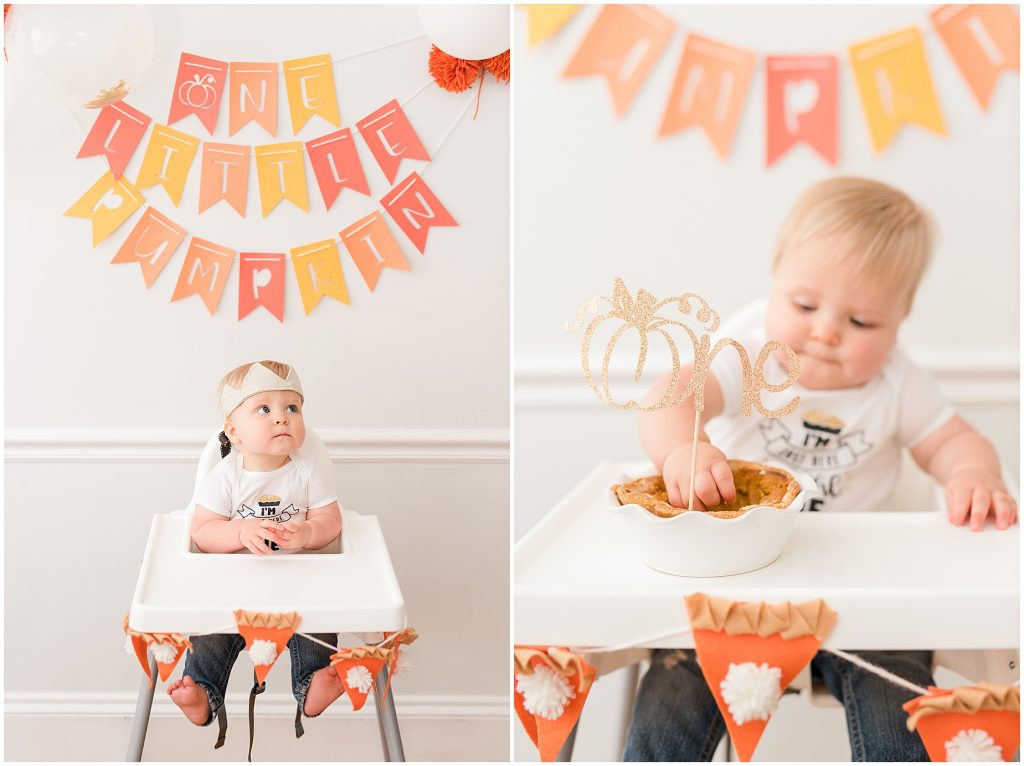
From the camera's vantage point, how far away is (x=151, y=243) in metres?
1.44

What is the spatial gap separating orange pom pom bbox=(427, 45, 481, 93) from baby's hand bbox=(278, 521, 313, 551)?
2.36 ft

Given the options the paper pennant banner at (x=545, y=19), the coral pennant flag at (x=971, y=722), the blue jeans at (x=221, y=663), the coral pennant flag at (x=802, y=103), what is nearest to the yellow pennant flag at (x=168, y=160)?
the paper pennant banner at (x=545, y=19)

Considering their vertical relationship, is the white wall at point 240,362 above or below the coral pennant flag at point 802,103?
below

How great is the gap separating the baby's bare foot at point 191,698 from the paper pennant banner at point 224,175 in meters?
0.74

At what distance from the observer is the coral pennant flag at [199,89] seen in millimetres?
1391

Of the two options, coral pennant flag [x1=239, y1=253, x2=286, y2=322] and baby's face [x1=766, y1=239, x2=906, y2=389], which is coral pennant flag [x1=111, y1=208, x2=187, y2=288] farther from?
baby's face [x1=766, y1=239, x2=906, y2=389]

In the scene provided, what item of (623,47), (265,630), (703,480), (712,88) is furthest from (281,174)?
(703,480)

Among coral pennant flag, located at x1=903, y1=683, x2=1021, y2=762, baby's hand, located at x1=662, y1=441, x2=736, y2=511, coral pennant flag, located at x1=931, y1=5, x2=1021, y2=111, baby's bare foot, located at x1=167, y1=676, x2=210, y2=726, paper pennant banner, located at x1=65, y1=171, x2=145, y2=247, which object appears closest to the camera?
coral pennant flag, located at x1=903, y1=683, x2=1021, y2=762

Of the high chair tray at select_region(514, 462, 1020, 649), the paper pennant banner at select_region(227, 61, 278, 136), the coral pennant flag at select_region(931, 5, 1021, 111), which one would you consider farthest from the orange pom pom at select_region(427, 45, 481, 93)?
the high chair tray at select_region(514, 462, 1020, 649)

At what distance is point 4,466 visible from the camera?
4.94 feet

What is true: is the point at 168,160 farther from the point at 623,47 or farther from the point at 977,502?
the point at 977,502

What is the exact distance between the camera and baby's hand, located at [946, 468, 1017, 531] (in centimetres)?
89

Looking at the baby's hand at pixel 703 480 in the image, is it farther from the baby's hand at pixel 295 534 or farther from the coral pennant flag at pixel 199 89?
the coral pennant flag at pixel 199 89

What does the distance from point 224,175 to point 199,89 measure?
0.14m
